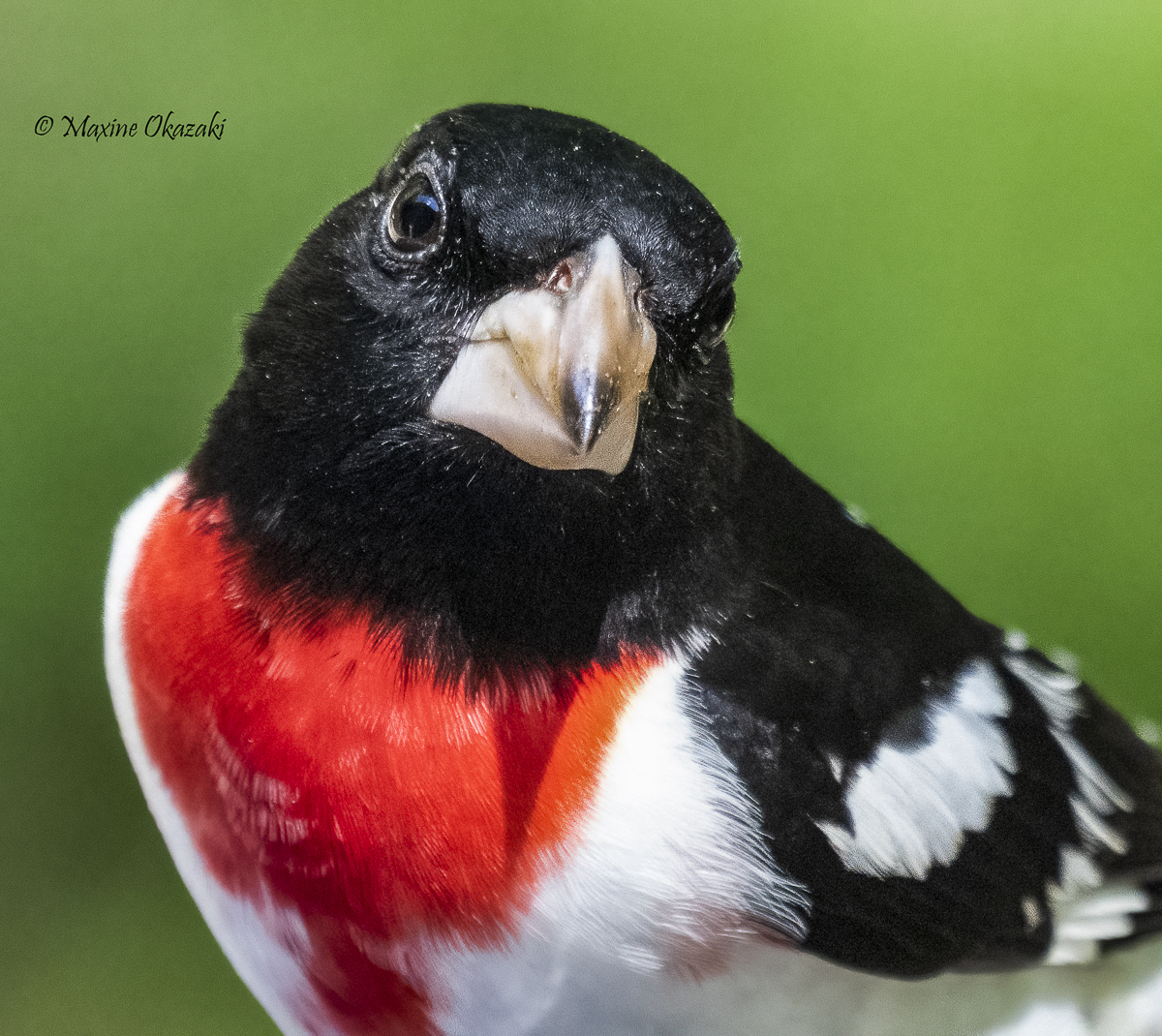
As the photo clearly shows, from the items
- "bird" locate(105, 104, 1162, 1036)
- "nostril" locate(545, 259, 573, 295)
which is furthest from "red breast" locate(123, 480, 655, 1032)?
"nostril" locate(545, 259, 573, 295)

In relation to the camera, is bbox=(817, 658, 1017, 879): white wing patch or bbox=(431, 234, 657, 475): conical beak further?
bbox=(817, 658, 1017, 879): white wing patch

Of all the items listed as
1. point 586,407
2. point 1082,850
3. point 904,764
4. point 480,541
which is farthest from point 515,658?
point 1082,850

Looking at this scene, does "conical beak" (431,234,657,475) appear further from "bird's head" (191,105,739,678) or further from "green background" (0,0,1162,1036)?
"green background" (0,0,1162,1036)

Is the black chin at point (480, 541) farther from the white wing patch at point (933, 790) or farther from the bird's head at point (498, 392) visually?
the white wing patch at point (933, 790)

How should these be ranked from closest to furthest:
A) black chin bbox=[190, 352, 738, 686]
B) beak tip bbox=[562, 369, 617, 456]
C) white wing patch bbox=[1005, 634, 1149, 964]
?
beak tip bbox=[562, 369, 617, 456]
black chin bbox=[190, 352, 738, 686]
white wing patch bbox=[1005, 634, 1149, 964]

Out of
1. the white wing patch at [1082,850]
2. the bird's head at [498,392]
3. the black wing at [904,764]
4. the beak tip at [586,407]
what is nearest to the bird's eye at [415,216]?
the bird's head at [498,392]

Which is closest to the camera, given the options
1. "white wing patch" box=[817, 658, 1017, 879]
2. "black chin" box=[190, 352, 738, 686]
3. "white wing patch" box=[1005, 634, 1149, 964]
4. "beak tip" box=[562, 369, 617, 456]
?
"beak tip" box=[562, 369, 617, 456]

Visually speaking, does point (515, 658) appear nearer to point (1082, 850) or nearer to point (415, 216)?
point (415, 216)
